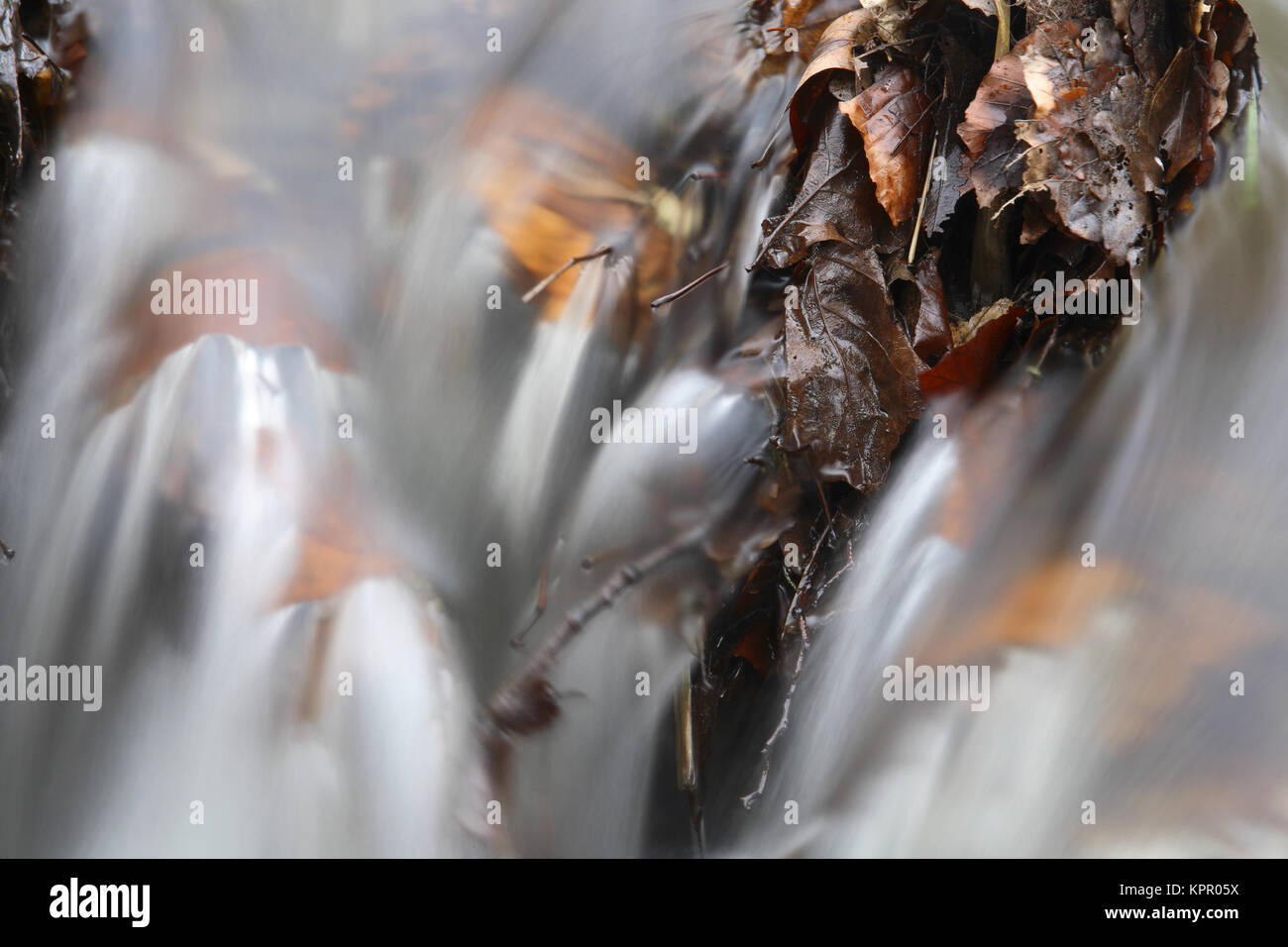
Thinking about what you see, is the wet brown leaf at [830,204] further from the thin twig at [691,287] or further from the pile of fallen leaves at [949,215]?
the thin twig at [691,287]

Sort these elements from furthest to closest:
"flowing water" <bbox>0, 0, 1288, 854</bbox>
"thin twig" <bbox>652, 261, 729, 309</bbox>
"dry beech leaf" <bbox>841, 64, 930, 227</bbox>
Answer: "thin twig" <bbox>652, 261, 729, 309</bbox>
"dry beech leaf" <bbox>841, 64, 930, 227</bbox>
"flowing water" <bbox>0, 0, 1288, 854</bbox>

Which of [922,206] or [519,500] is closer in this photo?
[922,206]

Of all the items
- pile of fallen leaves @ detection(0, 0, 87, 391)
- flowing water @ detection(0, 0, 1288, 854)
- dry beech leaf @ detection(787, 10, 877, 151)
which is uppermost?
pile of fallen leaves @ detection(0, 0, 87, 391)

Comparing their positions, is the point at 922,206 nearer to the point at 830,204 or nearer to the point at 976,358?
the point at 830,204

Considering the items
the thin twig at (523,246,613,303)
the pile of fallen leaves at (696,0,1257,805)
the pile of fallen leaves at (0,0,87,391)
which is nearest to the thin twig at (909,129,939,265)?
the pile of fallen leaves at (696,0,1257,805)

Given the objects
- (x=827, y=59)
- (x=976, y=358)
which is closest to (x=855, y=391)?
(x=976, y=358)

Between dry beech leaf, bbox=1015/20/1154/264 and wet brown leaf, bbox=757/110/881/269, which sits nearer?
dry beech leaf, bbox=1015/20/1154/264

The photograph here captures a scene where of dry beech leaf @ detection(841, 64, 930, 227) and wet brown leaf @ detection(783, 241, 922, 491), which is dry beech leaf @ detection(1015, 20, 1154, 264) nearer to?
dry beech leaf @ detection(841, 64, 930, 227)
